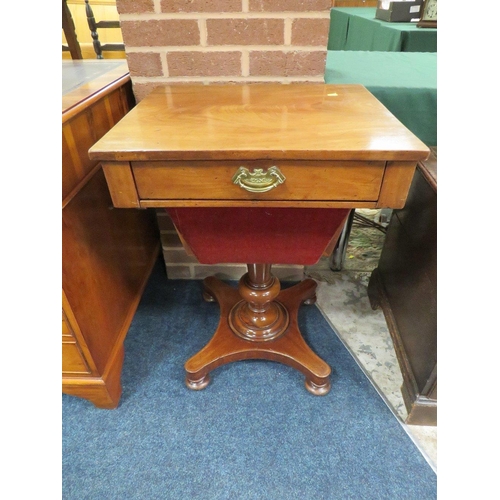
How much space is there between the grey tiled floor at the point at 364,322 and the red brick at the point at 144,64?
950 millimetres

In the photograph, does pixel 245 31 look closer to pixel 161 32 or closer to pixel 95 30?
pixel 161 32

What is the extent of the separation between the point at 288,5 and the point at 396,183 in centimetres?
55

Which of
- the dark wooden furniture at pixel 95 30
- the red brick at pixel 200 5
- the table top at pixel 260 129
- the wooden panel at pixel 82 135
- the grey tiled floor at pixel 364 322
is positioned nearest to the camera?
the table top at pixel 260 129

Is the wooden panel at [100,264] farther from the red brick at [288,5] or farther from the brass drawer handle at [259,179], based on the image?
the red brick at [288,5]

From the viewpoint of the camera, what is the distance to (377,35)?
236 centimetres

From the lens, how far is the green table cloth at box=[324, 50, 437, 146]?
94 cm

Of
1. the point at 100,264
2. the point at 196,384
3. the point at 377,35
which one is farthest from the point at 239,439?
the point at 377,35

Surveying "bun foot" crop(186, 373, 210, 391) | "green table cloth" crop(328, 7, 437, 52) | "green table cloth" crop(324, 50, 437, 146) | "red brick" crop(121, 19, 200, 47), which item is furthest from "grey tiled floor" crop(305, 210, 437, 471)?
"green table cloth" crop(328, 7, 437, 52)

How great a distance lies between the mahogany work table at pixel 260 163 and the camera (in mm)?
539

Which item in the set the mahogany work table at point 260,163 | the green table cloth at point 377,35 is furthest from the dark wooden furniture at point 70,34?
the green table cloth at point 377,35

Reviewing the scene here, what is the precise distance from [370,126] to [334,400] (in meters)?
0.75

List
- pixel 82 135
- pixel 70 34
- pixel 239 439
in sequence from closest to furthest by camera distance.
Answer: pixel 82 135
pixel 239 439
pixel 70 34

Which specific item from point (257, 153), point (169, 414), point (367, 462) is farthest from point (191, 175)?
point (367, 462)

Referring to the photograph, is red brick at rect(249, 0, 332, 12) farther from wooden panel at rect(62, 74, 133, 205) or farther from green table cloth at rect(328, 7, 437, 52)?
green table cloth at rect(328, 7, 437, 52)
